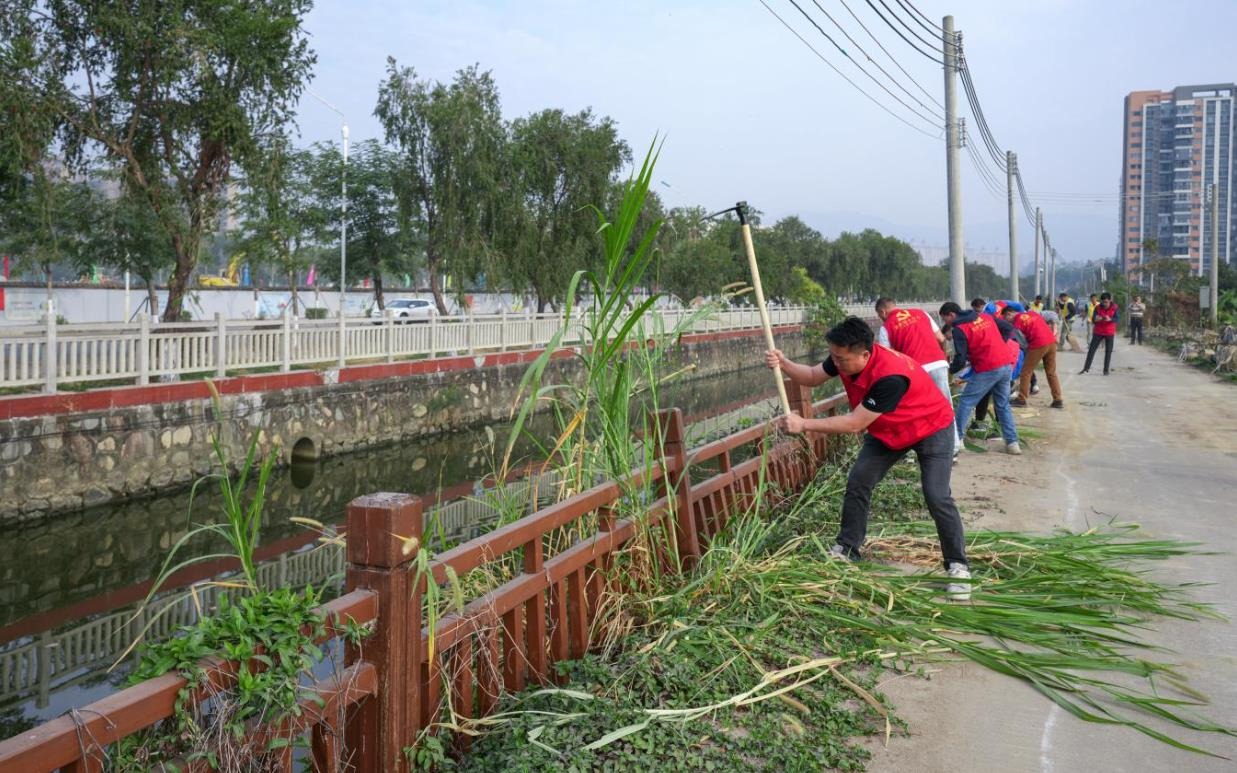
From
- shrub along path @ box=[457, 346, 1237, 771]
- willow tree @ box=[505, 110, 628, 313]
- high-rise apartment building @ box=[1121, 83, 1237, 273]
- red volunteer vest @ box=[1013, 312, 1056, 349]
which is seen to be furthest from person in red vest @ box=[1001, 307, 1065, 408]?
high-rise apartment building @ box=[1121, 83, 1237, 273]

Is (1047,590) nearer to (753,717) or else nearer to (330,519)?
(753,717)

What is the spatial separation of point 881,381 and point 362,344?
11.3m

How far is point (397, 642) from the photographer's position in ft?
9.01

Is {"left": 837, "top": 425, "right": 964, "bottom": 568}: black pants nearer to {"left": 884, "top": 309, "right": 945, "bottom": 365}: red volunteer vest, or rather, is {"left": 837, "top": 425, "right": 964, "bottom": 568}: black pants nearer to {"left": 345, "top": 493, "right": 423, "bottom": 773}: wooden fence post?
{"left": 884, "top": 309, "right": 945, "bottom": 365}: red volunteer vest

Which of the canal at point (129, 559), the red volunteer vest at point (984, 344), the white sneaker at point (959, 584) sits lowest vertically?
the canal at point (129, 559)

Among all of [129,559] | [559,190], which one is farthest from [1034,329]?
[559,190]

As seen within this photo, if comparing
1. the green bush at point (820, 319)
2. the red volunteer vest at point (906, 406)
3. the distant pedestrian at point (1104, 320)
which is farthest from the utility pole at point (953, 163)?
the green bush at point (820, 319)

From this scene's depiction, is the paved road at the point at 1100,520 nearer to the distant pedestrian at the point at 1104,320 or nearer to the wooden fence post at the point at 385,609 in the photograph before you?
the wooden fence post at the point at 385,609

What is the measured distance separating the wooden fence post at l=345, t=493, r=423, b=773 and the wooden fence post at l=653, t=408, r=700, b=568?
2005mm

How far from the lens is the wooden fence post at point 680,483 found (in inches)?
183

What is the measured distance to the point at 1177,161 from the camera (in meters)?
73.9

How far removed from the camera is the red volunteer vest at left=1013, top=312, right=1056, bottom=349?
1259 cm

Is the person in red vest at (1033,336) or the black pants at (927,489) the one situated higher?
the person in red vest at (1033,336)

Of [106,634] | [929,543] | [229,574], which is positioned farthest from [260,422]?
[929,543]
